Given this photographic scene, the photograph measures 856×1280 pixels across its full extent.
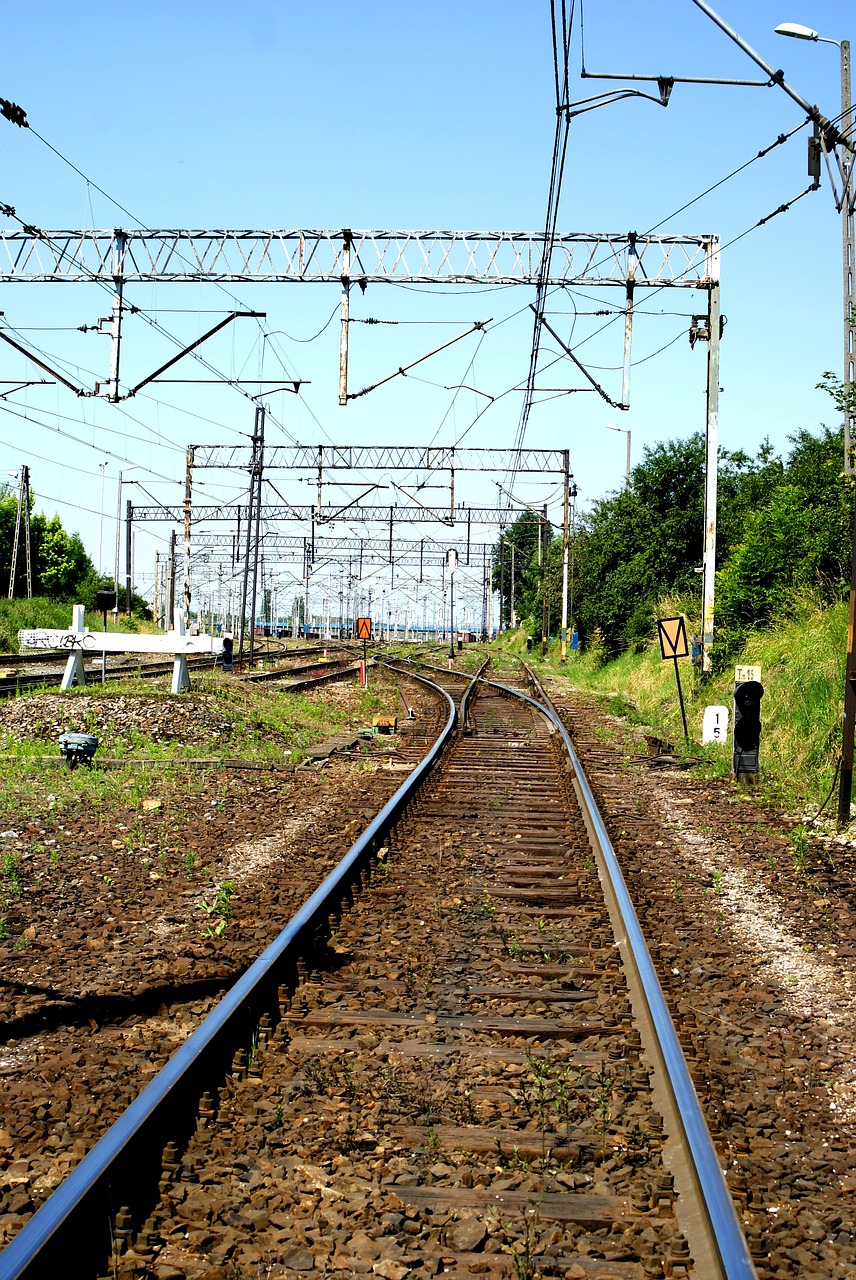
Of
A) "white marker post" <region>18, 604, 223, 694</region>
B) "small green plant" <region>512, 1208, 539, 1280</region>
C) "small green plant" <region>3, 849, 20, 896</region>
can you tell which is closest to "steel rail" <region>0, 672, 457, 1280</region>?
"small green plant" <region>512, 1208, 539, 1280</region>

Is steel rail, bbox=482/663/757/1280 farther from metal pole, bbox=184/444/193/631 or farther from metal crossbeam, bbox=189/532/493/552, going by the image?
metal crossbeam, bbox=189/532/493/552

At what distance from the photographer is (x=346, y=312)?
65.6 feet

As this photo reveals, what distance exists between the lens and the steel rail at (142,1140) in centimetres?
291

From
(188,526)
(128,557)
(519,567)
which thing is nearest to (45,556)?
(128,557)

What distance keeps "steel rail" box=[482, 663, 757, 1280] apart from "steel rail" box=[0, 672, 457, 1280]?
1.59 meters

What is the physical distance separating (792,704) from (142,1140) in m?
12.5

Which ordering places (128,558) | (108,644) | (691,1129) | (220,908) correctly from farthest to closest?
(128,558), (108,644), (220,908), (691,1129)

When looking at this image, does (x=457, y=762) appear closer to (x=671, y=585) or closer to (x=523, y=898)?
(x=523, y=898)

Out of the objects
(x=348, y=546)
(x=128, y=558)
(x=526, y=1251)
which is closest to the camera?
(x=526, y=1251)

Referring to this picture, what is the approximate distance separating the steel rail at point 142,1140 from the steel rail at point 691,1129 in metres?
1.59

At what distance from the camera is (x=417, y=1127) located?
12.9ft

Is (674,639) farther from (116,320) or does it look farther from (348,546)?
(348,546)

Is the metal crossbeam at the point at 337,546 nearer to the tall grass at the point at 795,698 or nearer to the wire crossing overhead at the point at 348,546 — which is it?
the wire crossing overhead at the point at 348,546

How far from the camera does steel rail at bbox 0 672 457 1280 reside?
2906 millimetres
